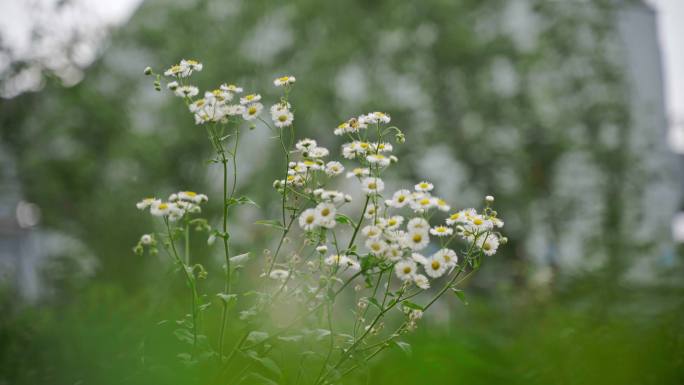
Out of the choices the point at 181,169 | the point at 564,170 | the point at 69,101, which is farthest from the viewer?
the point at 564,170

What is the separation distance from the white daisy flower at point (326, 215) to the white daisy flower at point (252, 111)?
0.28m

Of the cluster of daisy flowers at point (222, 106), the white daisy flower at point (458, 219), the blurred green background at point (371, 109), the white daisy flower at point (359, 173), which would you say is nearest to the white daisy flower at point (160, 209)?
the cluster of daisy flowers at point (222, 106)

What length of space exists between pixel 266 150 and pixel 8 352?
8387 millimetres

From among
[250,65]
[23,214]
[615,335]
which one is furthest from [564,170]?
[615,335]

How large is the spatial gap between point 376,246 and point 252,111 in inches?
18.1

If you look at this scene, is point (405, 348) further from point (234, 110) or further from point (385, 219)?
point (234, 110)

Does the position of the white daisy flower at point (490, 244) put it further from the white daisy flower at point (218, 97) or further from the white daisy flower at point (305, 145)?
the white daisy flower at point (218, 97)

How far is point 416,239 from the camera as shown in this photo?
1.35 meters

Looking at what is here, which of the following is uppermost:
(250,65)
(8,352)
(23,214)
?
(250,65)

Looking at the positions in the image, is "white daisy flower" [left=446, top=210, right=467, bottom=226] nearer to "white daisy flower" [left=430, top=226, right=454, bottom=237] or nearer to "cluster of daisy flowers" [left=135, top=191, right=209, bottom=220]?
"white daisy flower" [left=430, top=226, right=454, bottom=237]

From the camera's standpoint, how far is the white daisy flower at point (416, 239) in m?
1.33

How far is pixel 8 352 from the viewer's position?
186 cm

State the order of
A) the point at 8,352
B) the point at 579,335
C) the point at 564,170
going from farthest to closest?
the point at 564,170
the point at 8,352
the point at 579,335

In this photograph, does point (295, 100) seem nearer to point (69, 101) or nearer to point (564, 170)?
point (69, 101)
